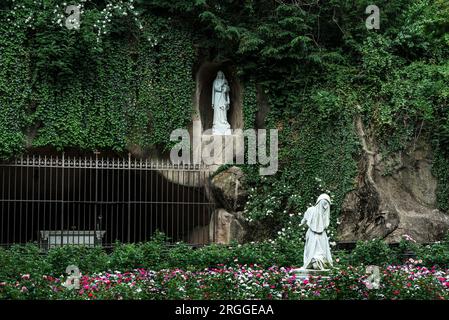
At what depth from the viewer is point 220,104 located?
18453mm

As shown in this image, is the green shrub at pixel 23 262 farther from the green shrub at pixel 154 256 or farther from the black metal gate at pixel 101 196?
the black metal gate at pixel 101 196

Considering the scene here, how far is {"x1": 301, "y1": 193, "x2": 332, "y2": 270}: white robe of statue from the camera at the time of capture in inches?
462

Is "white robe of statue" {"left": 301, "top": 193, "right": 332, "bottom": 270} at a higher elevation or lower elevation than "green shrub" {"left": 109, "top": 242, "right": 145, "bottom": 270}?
higher

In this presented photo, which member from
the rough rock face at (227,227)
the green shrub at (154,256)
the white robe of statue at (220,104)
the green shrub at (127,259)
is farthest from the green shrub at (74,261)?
the white robe of statue at (220,104)

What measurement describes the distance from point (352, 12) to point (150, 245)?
8365 millimetres

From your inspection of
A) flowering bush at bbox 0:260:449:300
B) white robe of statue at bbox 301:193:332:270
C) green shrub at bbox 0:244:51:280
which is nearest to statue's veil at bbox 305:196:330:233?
white robe of statue at bbox 301:193:332:270

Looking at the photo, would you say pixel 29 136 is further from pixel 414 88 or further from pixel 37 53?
pixel 414 88

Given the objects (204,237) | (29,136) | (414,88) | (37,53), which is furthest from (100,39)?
(414,88)

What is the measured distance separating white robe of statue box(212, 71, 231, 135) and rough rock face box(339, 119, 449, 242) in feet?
10.9

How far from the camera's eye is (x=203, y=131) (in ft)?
61.4

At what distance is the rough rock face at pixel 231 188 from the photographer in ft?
57.0

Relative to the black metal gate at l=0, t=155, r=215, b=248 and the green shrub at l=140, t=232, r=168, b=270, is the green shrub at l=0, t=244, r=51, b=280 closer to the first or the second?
the green shrub at l=140, t=232, r=168, b=270

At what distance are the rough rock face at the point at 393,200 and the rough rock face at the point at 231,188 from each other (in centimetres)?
244

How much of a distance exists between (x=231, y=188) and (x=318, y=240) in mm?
5710
